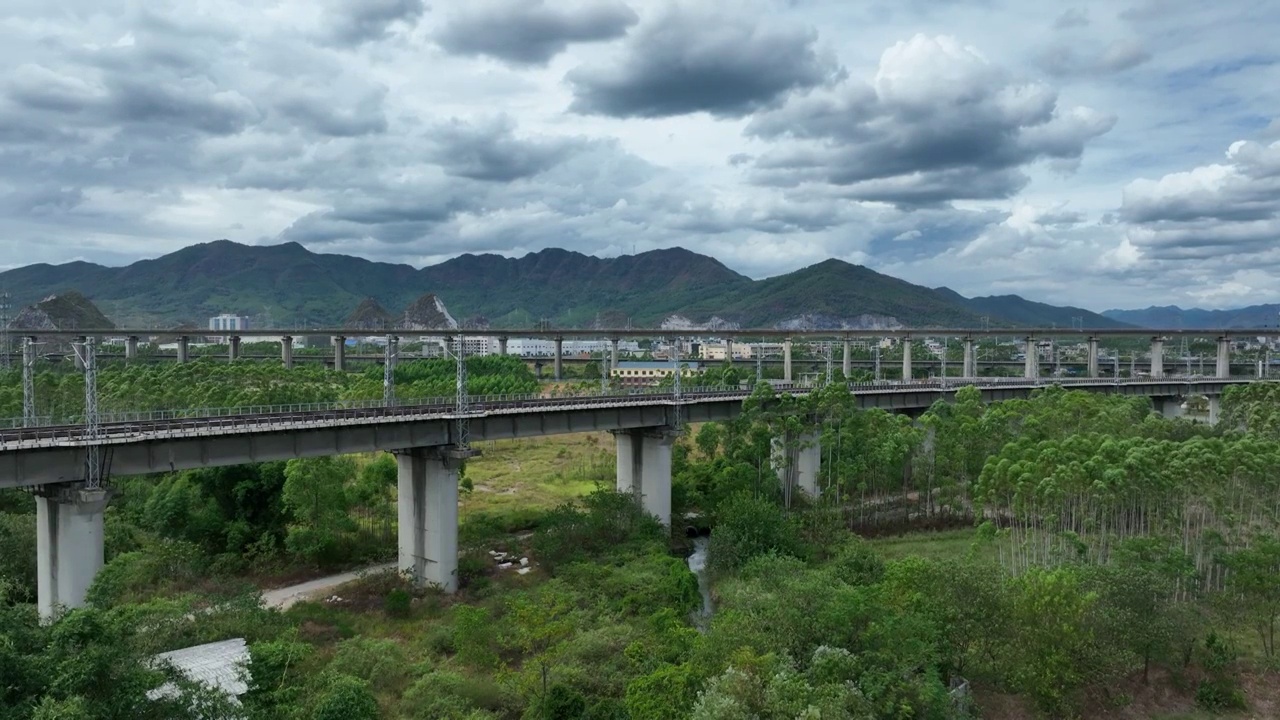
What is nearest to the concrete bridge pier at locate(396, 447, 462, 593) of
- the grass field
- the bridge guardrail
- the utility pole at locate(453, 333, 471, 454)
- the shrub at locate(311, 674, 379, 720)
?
the utility pole at locate(453, 333, 471, 454)

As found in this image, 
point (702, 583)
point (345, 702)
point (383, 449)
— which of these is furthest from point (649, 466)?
point (345, 702)

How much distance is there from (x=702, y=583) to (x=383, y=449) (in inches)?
932

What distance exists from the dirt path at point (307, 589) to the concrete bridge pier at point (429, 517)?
411 centimetres

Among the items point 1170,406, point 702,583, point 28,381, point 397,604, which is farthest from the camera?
point 1170,406

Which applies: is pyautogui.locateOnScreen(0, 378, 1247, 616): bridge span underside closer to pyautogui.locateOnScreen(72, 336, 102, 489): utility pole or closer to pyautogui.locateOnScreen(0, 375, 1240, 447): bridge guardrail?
pyautogui.locateOnScreen(0, 375, 1240, 447): bridge guardrail

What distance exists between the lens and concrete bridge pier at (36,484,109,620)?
4231 centimetres

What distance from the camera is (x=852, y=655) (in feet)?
106

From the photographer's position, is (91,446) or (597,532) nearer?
(91,446)

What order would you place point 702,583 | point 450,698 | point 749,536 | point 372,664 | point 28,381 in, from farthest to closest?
point 749,536 → point 702,583 → point 28,381 → point 372,664 → point 450,698

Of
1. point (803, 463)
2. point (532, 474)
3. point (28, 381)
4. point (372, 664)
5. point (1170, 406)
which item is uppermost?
point (28, 381)

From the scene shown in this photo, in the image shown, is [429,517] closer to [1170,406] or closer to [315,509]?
[315,509]

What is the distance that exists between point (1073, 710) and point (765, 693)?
17366 millimetres

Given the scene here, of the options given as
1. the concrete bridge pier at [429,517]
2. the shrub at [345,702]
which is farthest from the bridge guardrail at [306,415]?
the shrub at [345,702]

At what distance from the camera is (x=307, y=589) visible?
54969 mm
